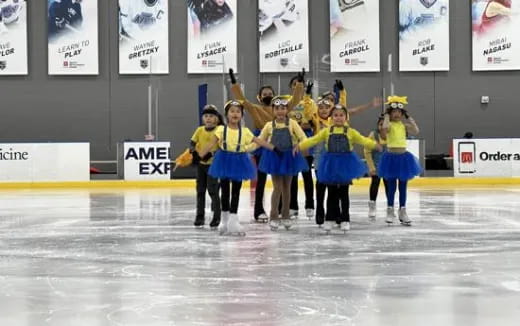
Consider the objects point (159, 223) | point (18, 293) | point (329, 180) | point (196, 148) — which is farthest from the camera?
point (159, 223)

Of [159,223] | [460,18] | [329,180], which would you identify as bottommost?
[159,223]

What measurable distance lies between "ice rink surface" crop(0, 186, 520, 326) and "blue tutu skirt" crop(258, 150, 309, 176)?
684mm

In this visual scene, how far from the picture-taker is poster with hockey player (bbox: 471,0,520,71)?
2272 centimetres

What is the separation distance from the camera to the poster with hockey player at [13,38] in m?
22.8

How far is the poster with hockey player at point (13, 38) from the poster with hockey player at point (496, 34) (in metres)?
13.2

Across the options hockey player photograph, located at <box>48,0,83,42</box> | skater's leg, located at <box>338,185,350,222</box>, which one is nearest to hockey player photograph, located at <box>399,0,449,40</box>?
hockey player photograph, located at <box>48,0,83,42</box>

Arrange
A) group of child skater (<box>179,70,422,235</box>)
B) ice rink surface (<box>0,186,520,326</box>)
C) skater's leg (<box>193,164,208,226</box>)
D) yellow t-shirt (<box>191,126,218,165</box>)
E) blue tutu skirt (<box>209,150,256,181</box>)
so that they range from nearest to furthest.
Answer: ice rink surface (<box>0,186,520,326</box>) → blue tutu skirt (<box>209,150,256,181</box>) → group of child skater (<box>179,70,422,235</box>) → yellow t-shirt (<box>191,126,218,165</box>) → skater's leg (<box>193,164,208,226</box>)

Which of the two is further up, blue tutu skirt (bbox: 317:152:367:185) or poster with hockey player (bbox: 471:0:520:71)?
poster with hockey player (bbox: 471:0:520:71)

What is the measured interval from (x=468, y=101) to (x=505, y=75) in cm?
132

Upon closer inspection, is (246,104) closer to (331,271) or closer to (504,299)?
(331,271)

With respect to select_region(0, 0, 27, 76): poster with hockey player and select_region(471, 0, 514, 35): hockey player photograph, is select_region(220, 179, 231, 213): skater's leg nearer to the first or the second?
select_region(0, 0, 27, 76): poster with hockey player

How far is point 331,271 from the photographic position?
19.2ft

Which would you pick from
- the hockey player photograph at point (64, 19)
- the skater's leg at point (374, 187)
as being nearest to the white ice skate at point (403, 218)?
the skater's leg at point (374, 187)

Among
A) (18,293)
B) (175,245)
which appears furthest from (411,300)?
(175,245)
